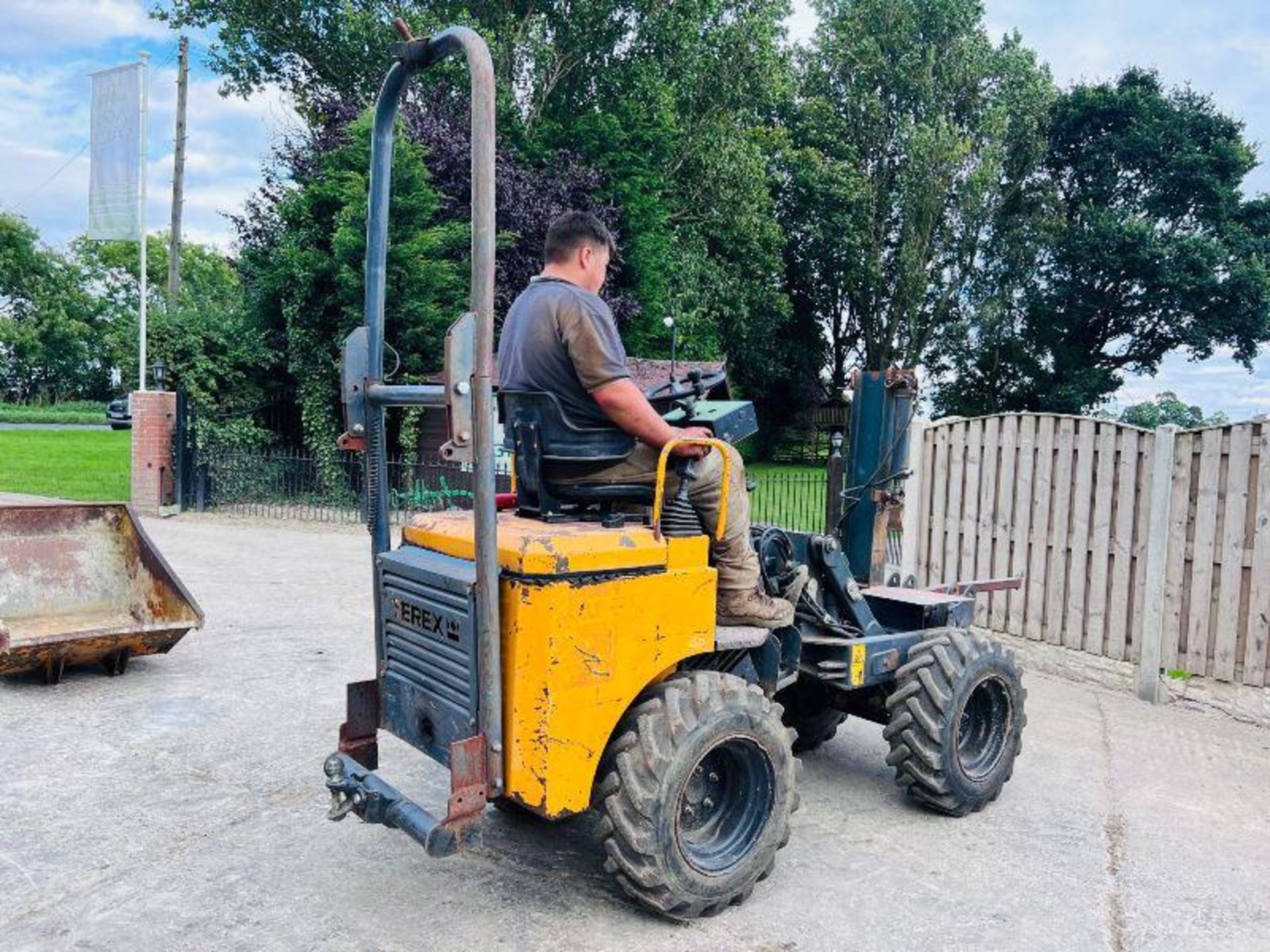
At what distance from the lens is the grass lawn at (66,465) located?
1752 centimetres

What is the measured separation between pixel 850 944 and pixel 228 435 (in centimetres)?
1470

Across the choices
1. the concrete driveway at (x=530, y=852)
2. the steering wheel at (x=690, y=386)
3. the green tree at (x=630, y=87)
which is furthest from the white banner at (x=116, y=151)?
the steering wheel at (x=690, y=386)

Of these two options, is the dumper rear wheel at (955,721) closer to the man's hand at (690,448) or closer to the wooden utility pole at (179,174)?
the man's hand at (690,448)

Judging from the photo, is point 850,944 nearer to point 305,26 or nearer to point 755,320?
point 305,26

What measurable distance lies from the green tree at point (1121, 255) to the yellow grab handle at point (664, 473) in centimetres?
3102

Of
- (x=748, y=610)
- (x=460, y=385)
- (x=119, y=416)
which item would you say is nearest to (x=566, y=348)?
(x=460, y=385)

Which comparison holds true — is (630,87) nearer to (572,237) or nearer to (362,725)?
(572,237)

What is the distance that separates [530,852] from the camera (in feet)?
12.9

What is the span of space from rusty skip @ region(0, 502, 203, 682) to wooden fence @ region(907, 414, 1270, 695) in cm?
583

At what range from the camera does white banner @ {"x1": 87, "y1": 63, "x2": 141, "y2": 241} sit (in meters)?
15.1

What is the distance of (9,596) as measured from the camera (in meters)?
6.50

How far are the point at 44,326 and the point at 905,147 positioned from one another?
45.8 metres

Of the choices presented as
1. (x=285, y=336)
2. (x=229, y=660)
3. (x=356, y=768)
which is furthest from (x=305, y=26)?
(x=356, y=768)

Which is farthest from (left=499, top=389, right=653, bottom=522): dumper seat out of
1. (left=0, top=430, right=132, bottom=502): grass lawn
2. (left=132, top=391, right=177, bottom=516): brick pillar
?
(left=132, top=391, right=177, bottom=516): brick pillar
